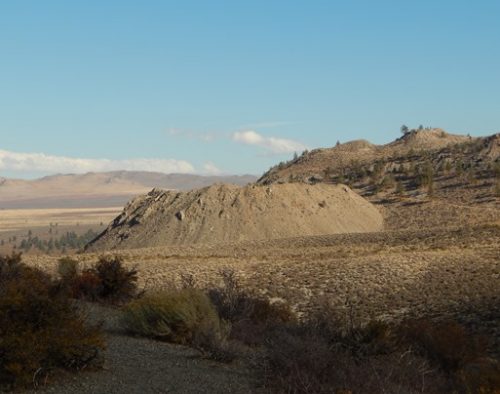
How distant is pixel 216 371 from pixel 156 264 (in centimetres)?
2390

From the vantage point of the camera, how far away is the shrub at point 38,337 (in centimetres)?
1012

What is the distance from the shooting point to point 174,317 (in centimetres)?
1490

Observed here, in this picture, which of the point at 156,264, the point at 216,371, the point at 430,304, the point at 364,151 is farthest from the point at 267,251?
the point at 364,151

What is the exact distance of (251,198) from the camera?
6594 centimetres

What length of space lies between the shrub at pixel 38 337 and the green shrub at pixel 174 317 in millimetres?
2972

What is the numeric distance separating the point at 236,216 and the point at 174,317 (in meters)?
48.3

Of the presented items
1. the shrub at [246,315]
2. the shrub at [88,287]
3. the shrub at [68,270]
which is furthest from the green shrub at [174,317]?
the shrub at [68,270]

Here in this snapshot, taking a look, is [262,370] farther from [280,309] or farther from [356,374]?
[280,309]

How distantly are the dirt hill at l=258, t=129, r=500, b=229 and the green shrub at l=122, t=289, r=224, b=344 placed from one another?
52641mm

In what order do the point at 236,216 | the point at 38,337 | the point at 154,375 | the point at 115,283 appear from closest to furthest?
the point at 38,337 → the point at 154,375 → the point at 115,283 → the point at 236,216

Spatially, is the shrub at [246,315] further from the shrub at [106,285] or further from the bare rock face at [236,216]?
the bare rock face at [236,216]

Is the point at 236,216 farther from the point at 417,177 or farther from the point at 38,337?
the point at 38,337

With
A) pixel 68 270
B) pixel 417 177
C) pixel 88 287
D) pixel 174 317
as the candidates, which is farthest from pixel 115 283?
pixel 417 177

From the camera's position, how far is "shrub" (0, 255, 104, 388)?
10117 millimetres
